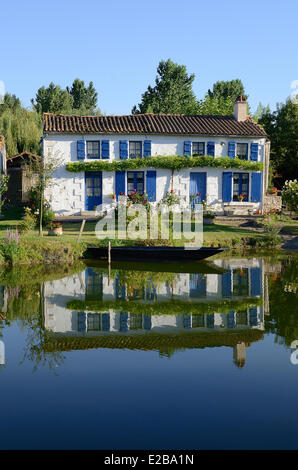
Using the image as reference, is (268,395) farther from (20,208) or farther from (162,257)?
(20,208)

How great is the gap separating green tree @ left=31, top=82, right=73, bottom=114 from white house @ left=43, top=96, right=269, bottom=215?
84.8 ft

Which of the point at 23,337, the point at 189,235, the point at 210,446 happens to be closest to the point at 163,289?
the point at 23,337

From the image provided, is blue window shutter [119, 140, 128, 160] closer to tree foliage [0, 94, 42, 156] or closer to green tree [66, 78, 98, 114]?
tree foliage [0, 94, 42, 156]

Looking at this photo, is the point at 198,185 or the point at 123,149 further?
the point at 198,185

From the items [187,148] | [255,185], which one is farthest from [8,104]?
[255,185]

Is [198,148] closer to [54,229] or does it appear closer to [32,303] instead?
[54,229]

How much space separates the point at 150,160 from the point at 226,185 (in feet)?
16.1

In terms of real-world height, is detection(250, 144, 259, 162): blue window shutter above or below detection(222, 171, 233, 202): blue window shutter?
above

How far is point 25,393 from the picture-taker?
8.14 meters

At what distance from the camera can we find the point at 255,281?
17.3m

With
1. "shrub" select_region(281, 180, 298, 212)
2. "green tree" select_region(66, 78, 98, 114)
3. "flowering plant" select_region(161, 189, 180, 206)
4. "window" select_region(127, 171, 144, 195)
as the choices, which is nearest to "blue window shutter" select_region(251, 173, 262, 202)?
"shrub" select_region(281, 180, 298, 212)

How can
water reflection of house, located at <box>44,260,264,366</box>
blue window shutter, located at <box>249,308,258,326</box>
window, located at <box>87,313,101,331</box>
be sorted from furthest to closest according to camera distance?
blue window shutter, located at <box>249,308,258,326</box> → window, located at <box>87,313,101,331</box> → water reflection of house, located at <box>44,260,264,366</box>

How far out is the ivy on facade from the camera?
27969 millimetres

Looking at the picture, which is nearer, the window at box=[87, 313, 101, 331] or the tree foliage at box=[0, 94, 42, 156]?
the window at box=[87, 313, 101, 331]
